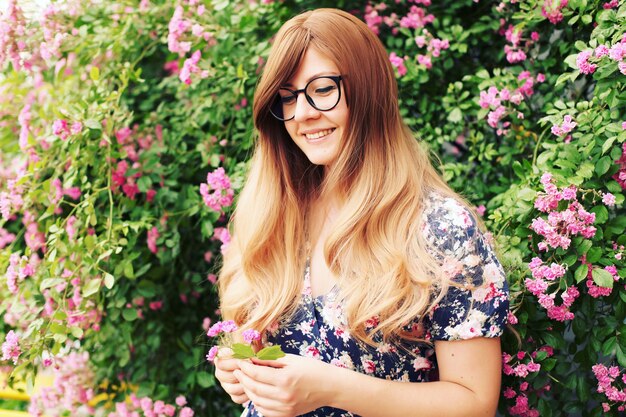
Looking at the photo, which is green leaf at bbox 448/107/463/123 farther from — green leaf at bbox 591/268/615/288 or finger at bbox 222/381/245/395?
finger at bbox 222/381/245/395

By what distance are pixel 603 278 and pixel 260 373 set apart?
809mm

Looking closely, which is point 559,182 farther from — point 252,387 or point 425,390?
point 252,387

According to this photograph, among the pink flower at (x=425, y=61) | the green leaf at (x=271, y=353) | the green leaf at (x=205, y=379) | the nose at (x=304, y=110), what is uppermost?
the pink flower at (x=425, y=61)

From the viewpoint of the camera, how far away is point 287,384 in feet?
4.57

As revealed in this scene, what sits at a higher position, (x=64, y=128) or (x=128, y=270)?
(x=64, y=128)

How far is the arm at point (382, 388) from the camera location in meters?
1.41

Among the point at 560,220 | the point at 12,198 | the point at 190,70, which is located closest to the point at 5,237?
the point at 12,198

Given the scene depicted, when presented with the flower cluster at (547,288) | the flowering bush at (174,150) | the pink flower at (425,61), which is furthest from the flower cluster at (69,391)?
the flower cluster at (547,288)

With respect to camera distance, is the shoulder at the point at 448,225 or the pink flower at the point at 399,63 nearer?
the shoulder at the point at 448,225

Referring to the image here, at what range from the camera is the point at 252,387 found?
1.43 m

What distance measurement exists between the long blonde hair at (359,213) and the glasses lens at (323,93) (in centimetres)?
3

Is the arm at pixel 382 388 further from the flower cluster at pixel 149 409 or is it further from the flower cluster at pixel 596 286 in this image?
the flower cluster at pixel 149 409

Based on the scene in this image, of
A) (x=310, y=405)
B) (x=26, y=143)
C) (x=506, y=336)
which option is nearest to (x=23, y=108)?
(x=26, y=143)

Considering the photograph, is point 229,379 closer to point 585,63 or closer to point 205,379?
point 205,379
